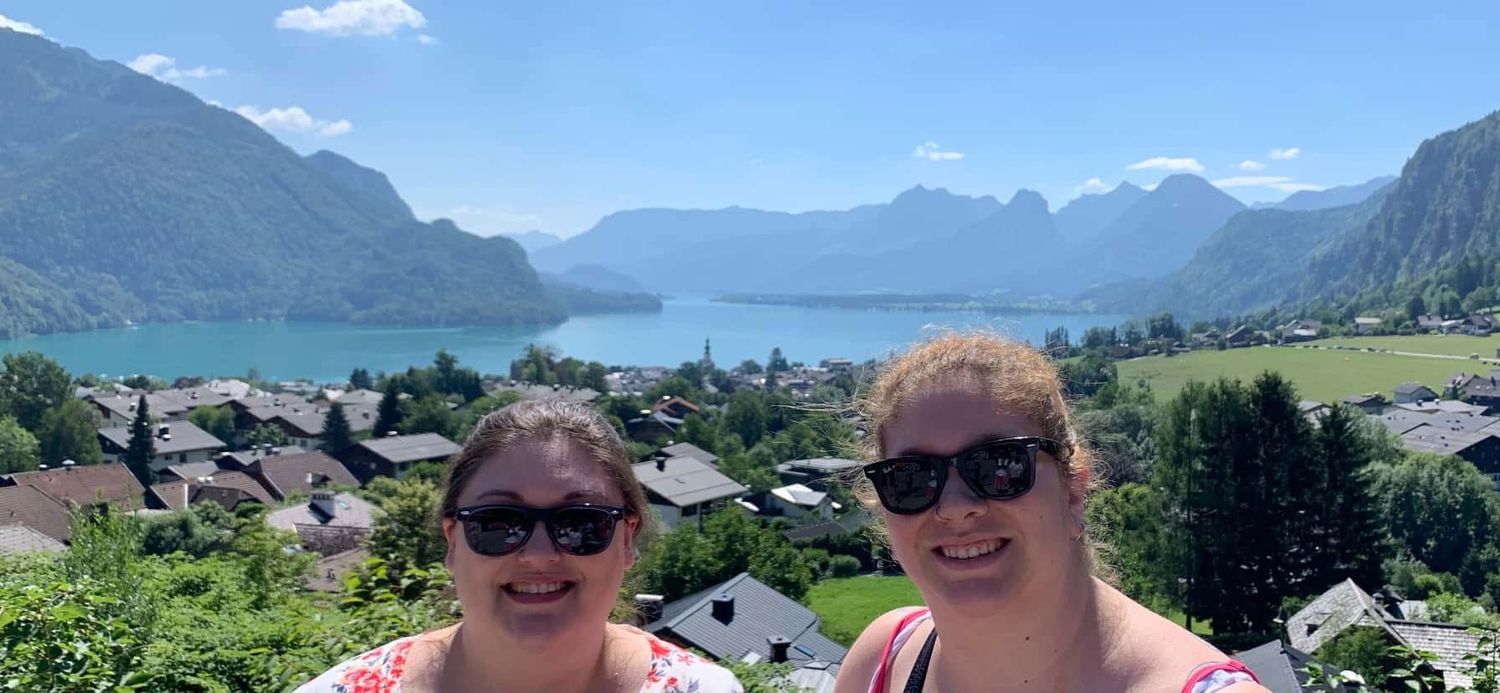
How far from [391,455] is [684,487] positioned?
17048mm

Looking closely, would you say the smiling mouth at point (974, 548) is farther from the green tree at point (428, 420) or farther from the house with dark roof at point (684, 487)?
the green tree at point (428, 420)

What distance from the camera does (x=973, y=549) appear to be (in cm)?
156

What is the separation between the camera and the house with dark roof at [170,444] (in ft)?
139

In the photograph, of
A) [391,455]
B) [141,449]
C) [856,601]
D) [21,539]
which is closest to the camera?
[21,539]

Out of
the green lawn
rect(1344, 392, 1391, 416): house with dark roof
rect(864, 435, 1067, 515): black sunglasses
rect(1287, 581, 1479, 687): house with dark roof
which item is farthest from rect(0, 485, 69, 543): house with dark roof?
rect(1344, 392, 1391, 416): house with dark roof

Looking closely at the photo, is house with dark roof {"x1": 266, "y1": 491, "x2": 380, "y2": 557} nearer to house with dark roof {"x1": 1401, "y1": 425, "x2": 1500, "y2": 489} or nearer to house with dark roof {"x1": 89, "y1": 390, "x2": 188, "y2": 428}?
house with dark roof {"x1": 89, "y1": 390, "x2": 188, "y2": 428}

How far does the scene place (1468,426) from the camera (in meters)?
45.4

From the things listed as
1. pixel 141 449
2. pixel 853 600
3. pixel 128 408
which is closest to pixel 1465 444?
pixel 853 600

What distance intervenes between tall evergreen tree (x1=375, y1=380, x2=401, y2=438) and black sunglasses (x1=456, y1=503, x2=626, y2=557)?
2144 inches

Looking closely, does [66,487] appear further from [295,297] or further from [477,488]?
[295,297]

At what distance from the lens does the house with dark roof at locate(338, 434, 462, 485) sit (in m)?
43.2

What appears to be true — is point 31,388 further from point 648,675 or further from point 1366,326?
point 1366,326

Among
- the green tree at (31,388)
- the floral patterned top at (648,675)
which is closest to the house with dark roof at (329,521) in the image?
the green tree at (31,388)

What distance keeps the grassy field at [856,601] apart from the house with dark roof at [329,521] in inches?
466
